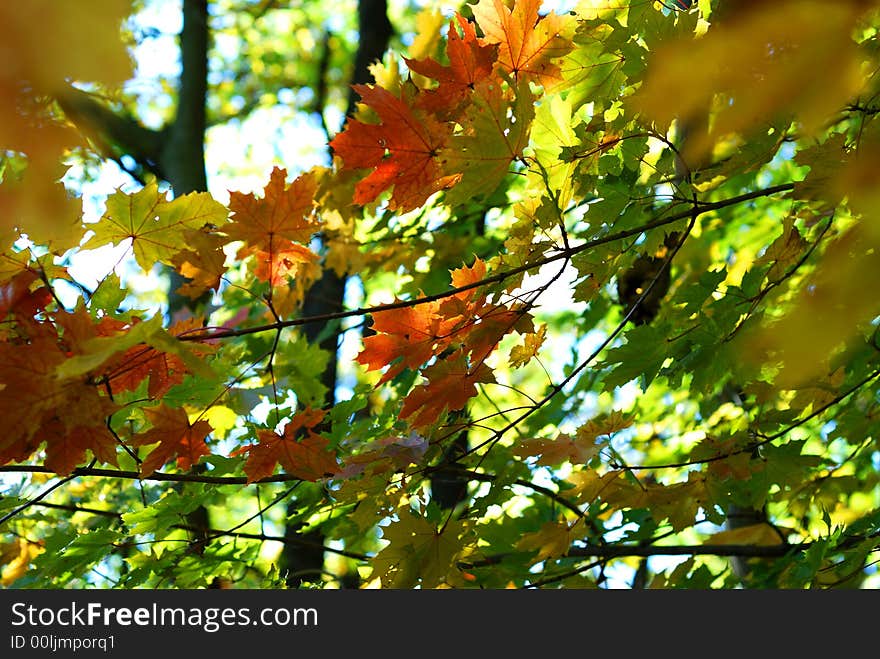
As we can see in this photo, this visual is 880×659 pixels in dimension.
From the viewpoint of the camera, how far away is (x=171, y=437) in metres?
1.34

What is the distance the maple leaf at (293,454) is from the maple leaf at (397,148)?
1.41 ft

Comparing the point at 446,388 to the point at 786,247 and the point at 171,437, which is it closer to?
the point at 171,437

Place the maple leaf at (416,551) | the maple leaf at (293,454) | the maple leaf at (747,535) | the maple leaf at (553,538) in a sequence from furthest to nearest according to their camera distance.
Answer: the maple leaf at (747,535) < the maple leaf at (553,538) < the maple leaf at (416,551) < the maple leaf at (293,454)

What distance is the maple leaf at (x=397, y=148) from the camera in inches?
49.1

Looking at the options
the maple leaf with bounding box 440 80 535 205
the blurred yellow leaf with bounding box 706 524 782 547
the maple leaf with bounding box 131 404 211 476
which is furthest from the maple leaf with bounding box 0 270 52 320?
the blurred yellow leaf with bounding box 706 524 782 547

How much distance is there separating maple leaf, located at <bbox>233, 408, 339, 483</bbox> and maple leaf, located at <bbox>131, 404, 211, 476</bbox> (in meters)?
0.09

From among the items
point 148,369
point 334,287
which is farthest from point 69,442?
point 334,287

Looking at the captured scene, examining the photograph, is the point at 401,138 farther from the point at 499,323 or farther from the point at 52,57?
the point at 52,57

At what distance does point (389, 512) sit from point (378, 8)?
2.83m

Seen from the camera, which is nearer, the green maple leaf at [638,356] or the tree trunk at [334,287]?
the green maple leaf at [638,356]

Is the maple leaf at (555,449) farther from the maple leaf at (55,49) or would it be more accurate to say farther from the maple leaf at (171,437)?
the maple leaf at (55,49)

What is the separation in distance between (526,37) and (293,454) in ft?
2.97

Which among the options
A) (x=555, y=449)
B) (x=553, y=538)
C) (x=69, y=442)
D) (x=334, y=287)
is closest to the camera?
(x=69, y=442)

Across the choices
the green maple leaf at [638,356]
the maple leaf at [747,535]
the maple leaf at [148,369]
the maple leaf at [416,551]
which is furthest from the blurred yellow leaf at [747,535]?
the maple leaf at [148,369]
